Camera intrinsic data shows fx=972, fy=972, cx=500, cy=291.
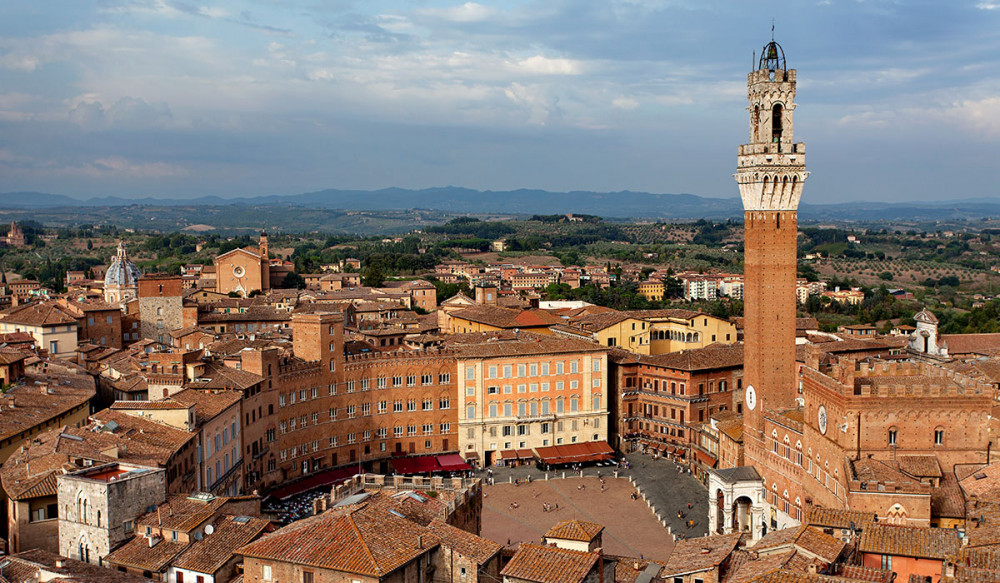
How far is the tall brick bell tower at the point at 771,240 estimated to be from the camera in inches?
1989

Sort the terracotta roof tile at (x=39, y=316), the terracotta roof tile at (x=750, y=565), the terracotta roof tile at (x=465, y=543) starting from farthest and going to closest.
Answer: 1. the terracotta roof tile at (x=39, y=316)
2. the terracotta roof tile at (x=750, y=565)
3. the terracotta roof tile at (x=465, y=543)

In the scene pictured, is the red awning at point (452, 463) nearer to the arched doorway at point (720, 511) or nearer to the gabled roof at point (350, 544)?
the arched doorway at point (720, 511)

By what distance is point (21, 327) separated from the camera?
66.0 metres

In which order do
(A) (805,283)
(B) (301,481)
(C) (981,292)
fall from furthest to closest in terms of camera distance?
(C) (981,292)
(A) (805,283)
(B) (301,481)

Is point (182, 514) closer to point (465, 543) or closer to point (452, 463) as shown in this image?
point (465, 543)

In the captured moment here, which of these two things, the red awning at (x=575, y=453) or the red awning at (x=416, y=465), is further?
the red awning at (x=575, y=453)

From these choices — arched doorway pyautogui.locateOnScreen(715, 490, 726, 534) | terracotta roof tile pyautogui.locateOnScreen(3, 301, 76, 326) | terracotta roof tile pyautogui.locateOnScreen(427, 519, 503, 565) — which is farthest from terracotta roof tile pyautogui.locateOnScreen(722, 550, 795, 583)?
terracotta roof tile pyautogui.locateOnScreen(3, 301, 76, 326)

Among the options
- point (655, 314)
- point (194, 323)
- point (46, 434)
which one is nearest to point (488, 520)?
point (46, 434)

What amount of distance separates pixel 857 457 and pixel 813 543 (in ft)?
38.8

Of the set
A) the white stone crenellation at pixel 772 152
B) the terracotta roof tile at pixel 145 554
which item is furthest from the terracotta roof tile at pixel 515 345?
the terracotta roof tile at pixel 145 554

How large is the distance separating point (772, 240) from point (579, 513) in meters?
17.4

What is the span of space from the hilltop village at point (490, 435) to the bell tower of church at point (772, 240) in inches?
4.6

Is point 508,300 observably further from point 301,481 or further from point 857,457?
point 857,457

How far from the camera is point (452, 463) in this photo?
2319 inches
